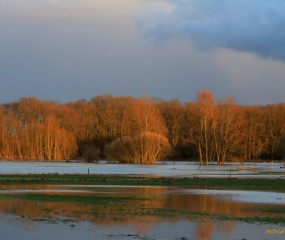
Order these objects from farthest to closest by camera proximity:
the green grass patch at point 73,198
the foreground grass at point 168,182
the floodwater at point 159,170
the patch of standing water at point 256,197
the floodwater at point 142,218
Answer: the floodwater at point 159,170
the foreground grass at point 168,182
the patch of standing water at point 256,197
the green grass patch at point 73,198
the floodwater at point 142,218

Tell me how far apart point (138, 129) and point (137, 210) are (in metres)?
84.5

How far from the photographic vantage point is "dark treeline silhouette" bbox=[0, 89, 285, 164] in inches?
4003

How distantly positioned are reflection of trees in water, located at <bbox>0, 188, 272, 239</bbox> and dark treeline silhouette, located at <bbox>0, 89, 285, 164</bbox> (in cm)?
6942

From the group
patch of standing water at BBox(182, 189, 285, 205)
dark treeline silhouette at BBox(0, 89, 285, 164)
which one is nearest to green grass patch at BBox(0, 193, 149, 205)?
patch of standing water at BBox(182, 189, 285, 205)

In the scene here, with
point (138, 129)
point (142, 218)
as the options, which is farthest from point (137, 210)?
point (138, 129)

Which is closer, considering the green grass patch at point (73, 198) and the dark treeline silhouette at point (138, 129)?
the green grass patch at point (73, 198)

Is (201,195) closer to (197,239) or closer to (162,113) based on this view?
(197,239)

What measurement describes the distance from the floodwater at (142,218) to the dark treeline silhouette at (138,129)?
69923 mm

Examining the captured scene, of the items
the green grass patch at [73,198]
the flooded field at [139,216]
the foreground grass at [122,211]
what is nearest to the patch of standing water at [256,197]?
the flooded field at [139,216]

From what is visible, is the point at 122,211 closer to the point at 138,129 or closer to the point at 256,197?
the point at 256,197

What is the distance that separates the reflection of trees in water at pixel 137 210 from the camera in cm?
1888

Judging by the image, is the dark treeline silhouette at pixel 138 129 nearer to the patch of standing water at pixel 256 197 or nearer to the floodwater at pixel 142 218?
the patch of standing water at pixel 256 197

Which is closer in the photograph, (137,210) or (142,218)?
(142,218)

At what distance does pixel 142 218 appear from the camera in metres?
20.4
